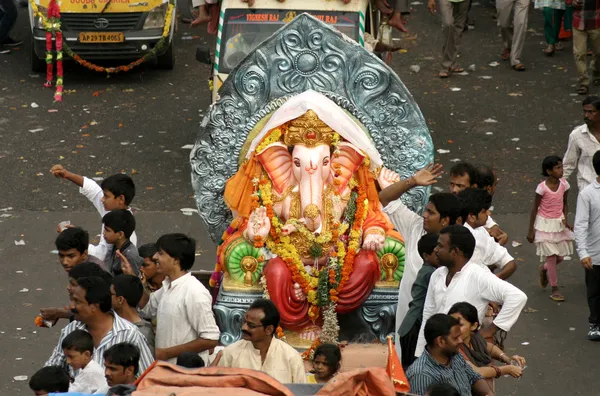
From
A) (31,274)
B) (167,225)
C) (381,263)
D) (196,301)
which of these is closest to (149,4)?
(167,225)

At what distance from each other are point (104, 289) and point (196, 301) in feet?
2.23

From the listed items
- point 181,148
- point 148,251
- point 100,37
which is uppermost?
point 148,251

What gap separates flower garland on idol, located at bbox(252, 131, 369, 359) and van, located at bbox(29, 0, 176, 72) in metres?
8.42

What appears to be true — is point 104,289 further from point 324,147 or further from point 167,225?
point 167,225

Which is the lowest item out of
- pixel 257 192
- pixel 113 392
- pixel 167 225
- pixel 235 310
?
pixel 167 225

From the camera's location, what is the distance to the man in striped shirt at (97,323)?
707 cm

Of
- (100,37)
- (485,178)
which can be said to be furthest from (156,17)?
(485,178)

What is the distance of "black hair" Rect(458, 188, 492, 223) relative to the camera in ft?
27.0

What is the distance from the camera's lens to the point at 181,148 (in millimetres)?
15328

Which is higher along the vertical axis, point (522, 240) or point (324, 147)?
point (324, 147)

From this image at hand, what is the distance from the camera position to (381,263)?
30.2ft

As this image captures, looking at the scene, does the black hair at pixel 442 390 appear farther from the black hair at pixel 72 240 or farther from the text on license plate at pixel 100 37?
the text on license plate at pixel 100 37

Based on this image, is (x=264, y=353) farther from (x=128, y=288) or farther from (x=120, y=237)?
(x=120, y=237)

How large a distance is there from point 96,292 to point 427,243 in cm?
210
